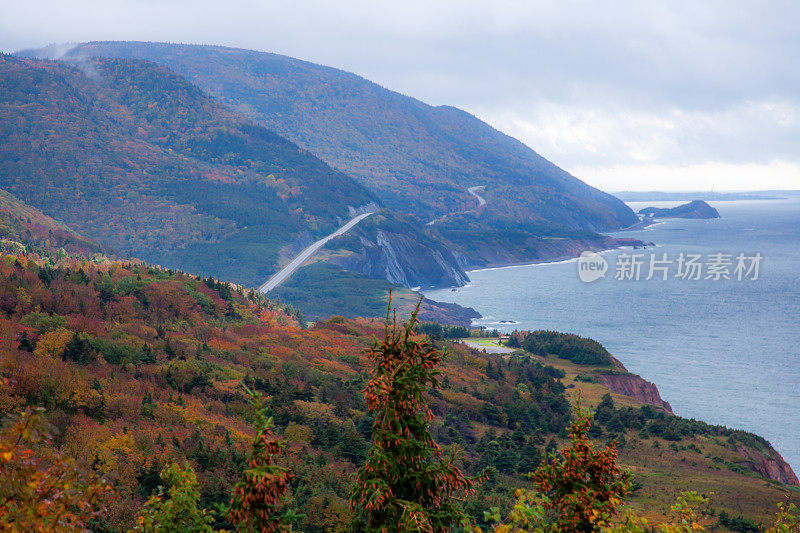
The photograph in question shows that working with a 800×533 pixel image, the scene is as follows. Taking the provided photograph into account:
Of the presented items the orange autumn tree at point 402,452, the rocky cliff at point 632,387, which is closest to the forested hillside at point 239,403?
the orange autumn tree at point 402,452

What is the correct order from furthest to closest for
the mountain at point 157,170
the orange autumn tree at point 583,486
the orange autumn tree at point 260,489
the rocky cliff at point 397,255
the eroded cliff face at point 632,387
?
the rocky cliff at point 397,255, the mountain at point 157,170, the eroded cliff face at point 632,387, the orange autumn tree at point 583,486, the orange autumn tree at point 260,489

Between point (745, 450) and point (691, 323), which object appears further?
point (691, 323)

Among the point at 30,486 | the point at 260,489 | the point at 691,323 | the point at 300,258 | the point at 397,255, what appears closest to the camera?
the point at 30,486

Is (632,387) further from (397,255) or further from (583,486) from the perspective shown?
(397,255)
